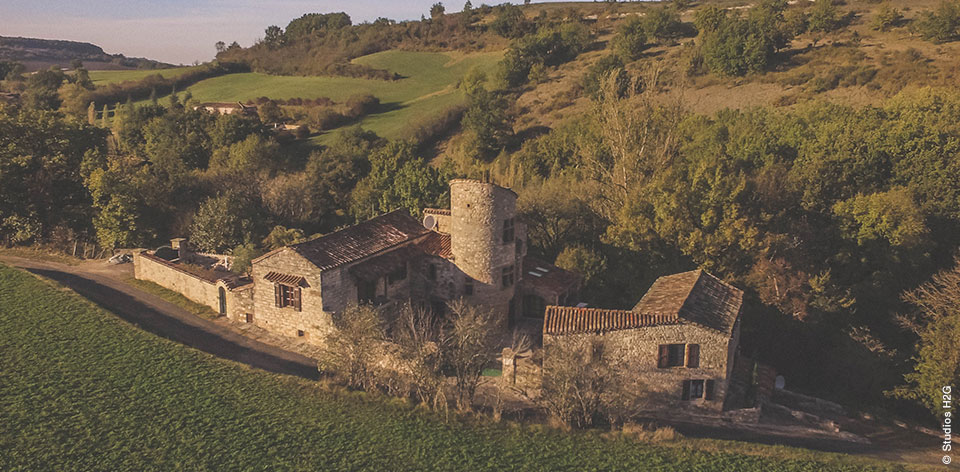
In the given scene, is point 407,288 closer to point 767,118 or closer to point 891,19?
point 767,118

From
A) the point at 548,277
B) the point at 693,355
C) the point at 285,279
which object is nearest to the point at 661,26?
the point at 548,277

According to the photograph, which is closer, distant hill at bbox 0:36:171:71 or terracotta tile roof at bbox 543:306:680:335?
terracotta tile roof at bbox 543:306:680:335

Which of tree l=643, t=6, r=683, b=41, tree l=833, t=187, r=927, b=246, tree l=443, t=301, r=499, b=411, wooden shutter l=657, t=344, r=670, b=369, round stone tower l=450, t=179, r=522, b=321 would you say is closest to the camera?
tree l=443, t=301, r=499, b=411

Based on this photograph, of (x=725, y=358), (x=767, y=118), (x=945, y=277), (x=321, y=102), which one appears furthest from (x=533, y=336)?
(x=321, y=102)

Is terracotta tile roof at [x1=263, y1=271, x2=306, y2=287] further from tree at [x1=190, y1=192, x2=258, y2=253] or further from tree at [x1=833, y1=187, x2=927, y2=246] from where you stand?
tree at [x1=833, y1=187, x2=927, y2=246]

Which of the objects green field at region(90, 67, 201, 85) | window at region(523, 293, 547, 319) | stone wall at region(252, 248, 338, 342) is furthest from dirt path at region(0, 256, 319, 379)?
green field at region(90, 67, 201, 85)
